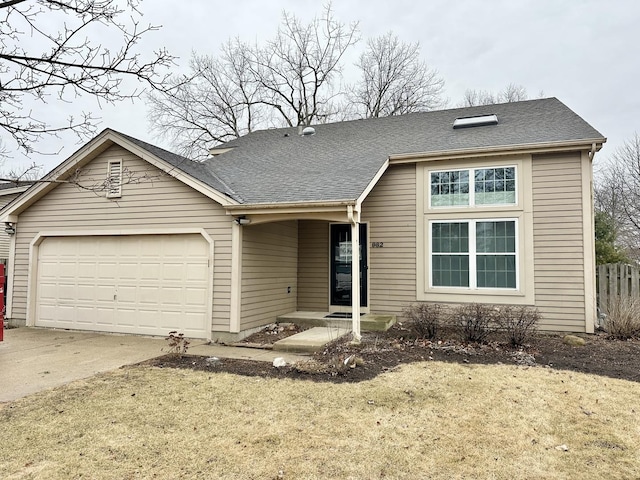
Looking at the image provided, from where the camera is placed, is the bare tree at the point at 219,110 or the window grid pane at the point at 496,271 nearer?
the window grid pane at the point at 496,271

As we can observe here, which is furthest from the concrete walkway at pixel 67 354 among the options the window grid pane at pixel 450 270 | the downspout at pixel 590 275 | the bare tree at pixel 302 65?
the bare tree at pixel 302 65

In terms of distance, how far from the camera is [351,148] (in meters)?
10.8

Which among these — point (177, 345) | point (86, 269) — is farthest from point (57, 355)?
point (86, 269)

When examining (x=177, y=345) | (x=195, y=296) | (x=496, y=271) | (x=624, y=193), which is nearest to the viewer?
(x=177, y=345)

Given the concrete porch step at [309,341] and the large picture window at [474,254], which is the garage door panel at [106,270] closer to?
the concrete porch step at [309,341]

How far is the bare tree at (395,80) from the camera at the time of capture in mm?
23656

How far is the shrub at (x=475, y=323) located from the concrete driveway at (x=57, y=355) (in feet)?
17.0

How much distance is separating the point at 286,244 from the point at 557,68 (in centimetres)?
1938

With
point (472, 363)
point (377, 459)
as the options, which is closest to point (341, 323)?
point (472, 363)

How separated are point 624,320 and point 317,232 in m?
6.55

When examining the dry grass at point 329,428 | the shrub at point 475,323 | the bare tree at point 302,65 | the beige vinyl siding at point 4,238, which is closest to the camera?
the dry grass at point 329,428

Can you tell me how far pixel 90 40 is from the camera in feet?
15.6

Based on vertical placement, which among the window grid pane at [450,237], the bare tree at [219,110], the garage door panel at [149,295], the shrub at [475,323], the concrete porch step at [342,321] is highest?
the bare tree at [219,110]

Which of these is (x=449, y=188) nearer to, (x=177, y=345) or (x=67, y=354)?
(x=177, y=345)
